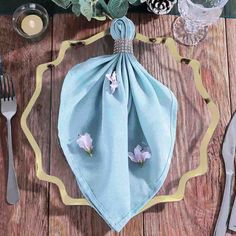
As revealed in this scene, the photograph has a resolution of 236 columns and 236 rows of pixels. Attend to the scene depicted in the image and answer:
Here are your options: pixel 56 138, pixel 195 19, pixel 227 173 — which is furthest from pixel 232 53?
pixel 56 138

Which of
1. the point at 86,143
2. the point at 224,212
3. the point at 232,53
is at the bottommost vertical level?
the point at 224,212

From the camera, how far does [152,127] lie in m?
0.70

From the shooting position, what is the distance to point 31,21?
79 centimetres

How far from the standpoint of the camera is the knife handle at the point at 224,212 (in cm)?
71

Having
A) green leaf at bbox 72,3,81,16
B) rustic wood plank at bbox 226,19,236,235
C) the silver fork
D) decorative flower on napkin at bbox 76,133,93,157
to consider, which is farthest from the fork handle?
rustic wood plank at bbox 226,19,236,235

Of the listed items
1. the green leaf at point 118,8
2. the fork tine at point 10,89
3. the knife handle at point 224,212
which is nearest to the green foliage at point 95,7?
the green leaf at point 118,8

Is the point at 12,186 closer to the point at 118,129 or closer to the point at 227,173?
the point at 118,129

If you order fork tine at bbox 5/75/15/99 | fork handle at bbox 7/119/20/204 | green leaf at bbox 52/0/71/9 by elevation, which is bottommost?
fork handle at bbox 7/119/20/204

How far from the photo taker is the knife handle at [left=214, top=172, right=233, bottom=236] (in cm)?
71

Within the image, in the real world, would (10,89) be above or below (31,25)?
below

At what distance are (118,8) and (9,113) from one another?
0.22m

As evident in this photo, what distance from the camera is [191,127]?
74 centimetres

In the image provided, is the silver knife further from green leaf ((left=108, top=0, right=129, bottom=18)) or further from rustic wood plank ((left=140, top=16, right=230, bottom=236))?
green leaf ((left=108, top=0, right=129, bottom=18))

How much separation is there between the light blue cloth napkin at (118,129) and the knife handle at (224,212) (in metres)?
0.10
